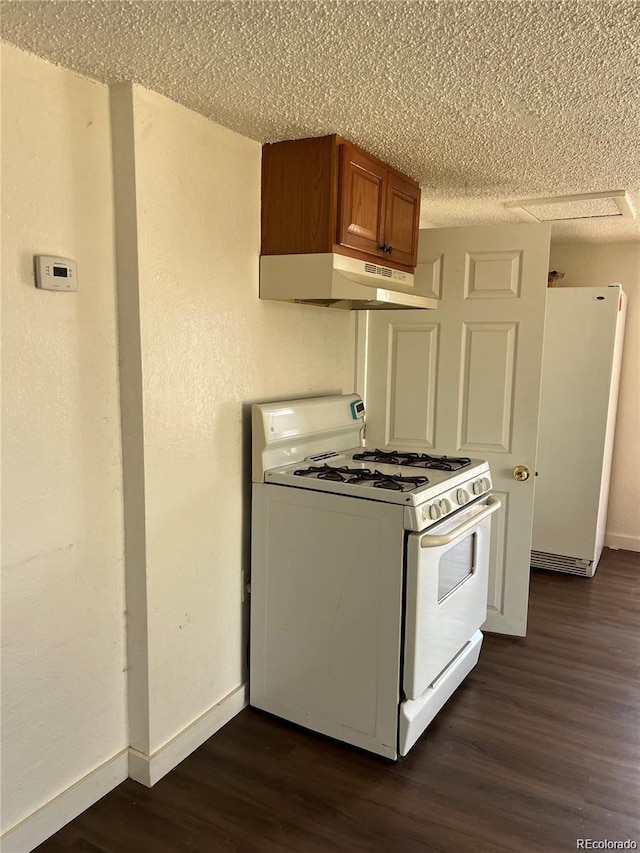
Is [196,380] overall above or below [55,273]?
below

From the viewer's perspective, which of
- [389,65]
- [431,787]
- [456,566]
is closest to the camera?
[389,65]

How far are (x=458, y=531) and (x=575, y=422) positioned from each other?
2051 millimetres

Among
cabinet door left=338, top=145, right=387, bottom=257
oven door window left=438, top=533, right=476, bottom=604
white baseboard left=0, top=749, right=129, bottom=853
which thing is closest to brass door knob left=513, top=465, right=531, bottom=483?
oven door window left=438, top=533, right=476, bottom=604

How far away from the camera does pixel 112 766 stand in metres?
2.01

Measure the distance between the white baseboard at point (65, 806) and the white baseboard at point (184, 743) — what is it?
56mm

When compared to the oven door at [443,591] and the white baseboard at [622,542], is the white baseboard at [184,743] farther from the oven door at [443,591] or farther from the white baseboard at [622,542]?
the white baseboard at [622,542]

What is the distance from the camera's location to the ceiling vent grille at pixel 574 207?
3.04m

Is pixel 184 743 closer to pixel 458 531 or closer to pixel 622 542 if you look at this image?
pixel 458 531

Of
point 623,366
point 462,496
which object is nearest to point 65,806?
point 462,496

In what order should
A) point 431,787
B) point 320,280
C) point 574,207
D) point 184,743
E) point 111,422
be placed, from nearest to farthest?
point 111,422
point 431,787
point 184,743
point 320,280
point 574,207

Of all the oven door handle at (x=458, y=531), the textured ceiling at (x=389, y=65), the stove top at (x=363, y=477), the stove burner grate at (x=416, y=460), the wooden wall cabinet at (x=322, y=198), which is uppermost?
the textured ceiling at (x=389, y=65)

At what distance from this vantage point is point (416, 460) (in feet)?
9.01

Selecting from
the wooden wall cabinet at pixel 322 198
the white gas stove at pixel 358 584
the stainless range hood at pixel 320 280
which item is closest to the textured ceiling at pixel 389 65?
the wooden wall cabinet at pixel 322 198

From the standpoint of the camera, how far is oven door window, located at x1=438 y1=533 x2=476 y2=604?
227 centimetres
